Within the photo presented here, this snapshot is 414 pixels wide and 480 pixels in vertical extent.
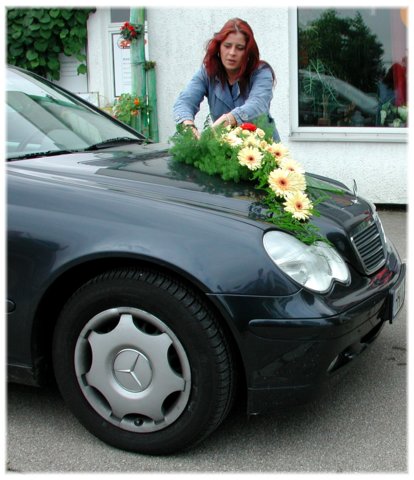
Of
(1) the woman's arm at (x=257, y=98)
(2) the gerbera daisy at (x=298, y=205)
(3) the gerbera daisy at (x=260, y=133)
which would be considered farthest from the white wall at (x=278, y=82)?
(2) the gerbera daisy at (x=298, y=205)

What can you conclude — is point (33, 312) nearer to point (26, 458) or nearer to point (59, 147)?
point (26, 458)

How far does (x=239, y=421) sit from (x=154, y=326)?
0.72 meters

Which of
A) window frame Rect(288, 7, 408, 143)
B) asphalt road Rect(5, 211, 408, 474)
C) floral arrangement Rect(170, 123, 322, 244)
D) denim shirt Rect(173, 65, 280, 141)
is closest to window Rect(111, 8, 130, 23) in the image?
window frame Rect(288, 7, 408, 143)

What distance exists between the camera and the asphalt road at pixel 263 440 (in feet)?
A: 8.44

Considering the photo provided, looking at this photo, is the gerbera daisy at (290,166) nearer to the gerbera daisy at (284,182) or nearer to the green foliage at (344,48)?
the gerbera daisy at (284,182)

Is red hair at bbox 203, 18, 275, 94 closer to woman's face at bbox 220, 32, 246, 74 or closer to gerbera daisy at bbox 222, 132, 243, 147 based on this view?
Answer: woman's face at bbox 220, 32, 246, 74

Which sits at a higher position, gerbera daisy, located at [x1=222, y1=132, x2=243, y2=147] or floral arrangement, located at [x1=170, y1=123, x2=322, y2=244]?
gerbera daisy, located at [x1=222, y1=132, x2=243, y2=147]

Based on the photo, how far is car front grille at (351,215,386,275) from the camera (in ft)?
9.45

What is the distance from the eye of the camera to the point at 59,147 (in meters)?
3.24

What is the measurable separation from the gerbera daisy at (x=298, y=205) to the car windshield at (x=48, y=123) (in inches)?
44.9

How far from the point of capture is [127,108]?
24.4 ft

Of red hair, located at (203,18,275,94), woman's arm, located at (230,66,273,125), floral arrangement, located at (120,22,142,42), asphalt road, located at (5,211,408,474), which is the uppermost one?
floral arrangement, located at (120,22,142,42)

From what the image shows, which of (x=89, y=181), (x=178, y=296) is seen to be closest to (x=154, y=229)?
(x=178, y=296)

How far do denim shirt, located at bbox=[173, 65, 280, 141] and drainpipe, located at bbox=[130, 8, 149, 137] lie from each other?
3.27 meters
